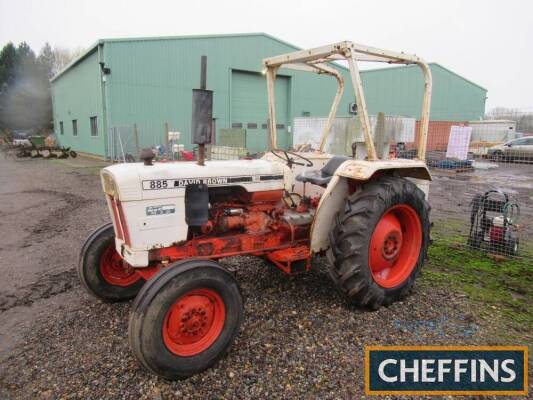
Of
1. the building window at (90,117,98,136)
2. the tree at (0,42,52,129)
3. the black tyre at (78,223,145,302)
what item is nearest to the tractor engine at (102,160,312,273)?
the black tyre at (78,223,145,302)

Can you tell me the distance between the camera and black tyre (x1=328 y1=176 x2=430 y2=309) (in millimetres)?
2830

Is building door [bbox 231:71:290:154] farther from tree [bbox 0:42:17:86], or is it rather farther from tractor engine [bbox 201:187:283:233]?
tree [bbox 0:42:17:86]

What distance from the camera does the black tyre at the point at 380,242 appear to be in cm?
283

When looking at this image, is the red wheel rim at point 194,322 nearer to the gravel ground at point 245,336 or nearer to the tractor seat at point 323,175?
the gravel ground at point 245,336

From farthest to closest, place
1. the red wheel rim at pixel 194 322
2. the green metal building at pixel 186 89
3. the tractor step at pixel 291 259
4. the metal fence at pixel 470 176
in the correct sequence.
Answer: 1. the green metal building at pixel 186 89
2. the metal fence at pixel 470 176
3. the tractor step at pixel 291 259
4. the red wheel rim at pixel 194 322

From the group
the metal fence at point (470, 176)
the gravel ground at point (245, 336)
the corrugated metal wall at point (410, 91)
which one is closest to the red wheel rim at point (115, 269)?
the gravel ground at point (245, 336)

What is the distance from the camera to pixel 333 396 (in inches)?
84.2

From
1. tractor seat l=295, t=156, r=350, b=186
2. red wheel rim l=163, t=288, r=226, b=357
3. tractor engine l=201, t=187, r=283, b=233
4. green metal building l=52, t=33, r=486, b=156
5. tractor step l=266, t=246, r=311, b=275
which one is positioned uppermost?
green metal building l=52, t=33, r=486, b=156

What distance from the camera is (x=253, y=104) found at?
1873cm

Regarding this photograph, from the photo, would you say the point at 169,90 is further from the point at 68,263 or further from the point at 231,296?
the point at 231,296

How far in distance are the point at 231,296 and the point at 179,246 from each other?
0.57 metres

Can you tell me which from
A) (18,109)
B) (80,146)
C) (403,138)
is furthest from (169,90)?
(18,109)

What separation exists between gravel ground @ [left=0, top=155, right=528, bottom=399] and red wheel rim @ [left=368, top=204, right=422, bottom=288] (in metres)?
0.24

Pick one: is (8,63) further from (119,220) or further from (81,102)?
(119,220)
